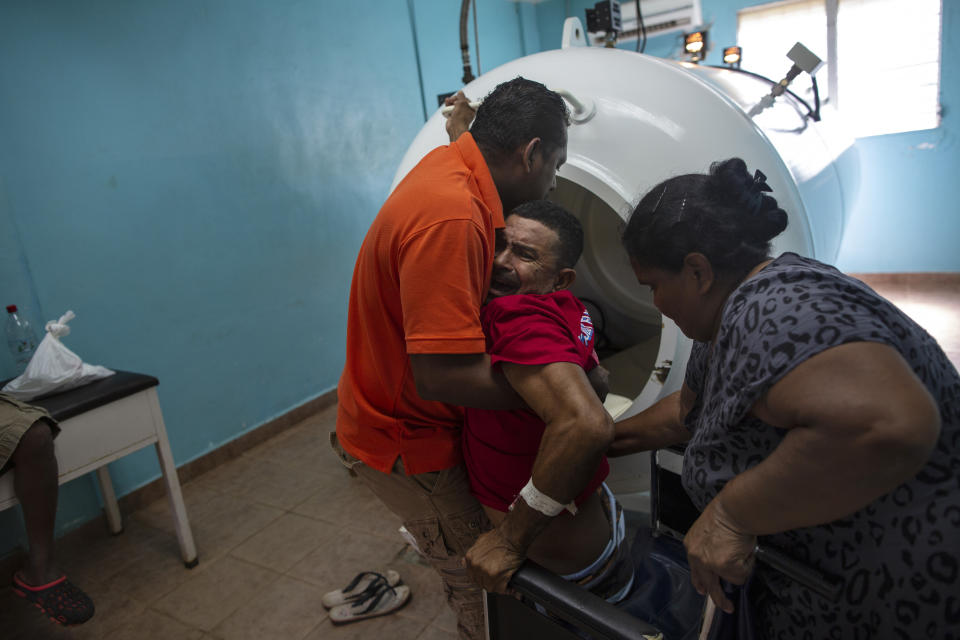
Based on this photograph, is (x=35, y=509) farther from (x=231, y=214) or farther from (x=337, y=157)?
(x=337, y=157)

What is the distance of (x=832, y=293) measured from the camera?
626 millimetres

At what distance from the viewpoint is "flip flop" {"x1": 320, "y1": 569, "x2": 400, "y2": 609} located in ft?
5.54

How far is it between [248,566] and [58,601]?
Answer: 0.51 metres

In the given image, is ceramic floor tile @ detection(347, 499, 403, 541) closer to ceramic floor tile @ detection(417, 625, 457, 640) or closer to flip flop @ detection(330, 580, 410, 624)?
flip flop @ detection(330, 580, 410, 624)

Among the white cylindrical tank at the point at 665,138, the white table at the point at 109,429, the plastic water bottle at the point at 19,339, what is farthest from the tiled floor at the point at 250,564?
the white cylindrical tank at the point at 665,138

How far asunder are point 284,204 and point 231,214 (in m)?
0.30

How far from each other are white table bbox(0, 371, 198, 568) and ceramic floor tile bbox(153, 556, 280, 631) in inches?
4.3

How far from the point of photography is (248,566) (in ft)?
6.28

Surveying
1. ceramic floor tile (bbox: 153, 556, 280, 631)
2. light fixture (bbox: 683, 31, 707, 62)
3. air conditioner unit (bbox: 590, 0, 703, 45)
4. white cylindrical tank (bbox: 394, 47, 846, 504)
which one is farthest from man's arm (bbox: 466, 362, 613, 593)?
air conditioner unit (bbox: 590, 0, 703, 45)

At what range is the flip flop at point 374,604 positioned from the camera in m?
1.63

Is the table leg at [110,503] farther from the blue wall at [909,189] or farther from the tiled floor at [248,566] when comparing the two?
the blue wall at [909,189]

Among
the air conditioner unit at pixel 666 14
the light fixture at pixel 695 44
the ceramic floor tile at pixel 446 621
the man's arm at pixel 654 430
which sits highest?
the air conditioner unit at pixel 666 14

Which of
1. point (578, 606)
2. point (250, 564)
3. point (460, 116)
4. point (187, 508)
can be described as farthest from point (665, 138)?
point (187, 508)

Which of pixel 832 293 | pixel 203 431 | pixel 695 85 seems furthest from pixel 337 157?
pixel 832 293
